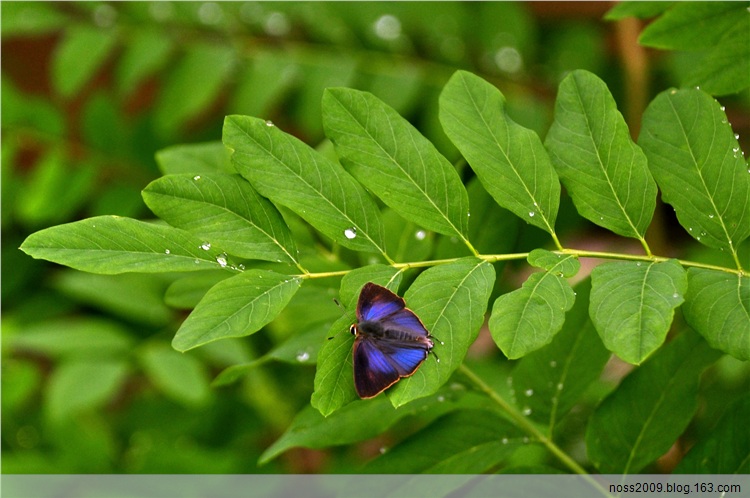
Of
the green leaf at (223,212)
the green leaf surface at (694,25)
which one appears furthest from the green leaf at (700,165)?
the green leaf at (223,212)

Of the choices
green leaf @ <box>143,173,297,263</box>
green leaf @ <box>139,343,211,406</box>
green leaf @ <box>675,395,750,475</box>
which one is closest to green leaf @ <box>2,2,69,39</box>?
green leaf @ <box>139,343,211,406</box>

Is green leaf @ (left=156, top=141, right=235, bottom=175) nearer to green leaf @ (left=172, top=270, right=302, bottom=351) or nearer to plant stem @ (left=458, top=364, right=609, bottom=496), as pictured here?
green leaf @ (left=172, top=270, right=302, bottom=351)

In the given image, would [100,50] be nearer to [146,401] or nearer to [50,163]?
[50,163]

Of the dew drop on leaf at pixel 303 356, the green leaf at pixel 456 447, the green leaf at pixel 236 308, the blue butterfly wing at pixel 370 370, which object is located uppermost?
the green leaf at pixel 236 308

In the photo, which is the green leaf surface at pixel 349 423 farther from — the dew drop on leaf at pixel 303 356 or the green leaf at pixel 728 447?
the green leaf at pixel 728 447

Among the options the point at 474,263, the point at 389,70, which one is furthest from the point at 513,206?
the point at 389,70

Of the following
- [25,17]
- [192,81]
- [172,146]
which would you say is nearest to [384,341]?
[172,146]

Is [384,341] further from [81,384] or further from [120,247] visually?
[81,384]
